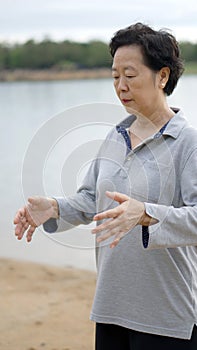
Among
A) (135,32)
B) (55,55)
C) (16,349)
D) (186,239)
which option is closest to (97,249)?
(186,239)

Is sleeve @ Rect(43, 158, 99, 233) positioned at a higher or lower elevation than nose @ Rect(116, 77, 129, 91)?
lower

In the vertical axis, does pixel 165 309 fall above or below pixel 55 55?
above

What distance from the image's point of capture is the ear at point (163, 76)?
2364 mm

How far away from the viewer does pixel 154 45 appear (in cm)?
233

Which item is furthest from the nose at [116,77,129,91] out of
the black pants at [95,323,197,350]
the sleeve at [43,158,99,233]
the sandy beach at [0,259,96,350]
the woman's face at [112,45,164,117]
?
the sandy beach at [0,259,96,350]

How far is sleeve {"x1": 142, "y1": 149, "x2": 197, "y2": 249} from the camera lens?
83.8 inches

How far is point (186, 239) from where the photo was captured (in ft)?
7.18

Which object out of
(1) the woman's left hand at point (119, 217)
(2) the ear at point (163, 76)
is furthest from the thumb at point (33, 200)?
(2) the ear at point (163, 76)

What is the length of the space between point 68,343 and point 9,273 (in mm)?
2161

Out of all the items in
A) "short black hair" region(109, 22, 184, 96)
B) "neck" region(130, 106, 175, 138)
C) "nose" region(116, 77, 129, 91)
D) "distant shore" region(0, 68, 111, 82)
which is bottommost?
"distant shore" region(0, 68, 111, 82)

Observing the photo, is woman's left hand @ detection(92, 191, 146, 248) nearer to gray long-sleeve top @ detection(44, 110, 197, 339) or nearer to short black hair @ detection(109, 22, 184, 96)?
gray long-sleeve top @ detection(44, 110, 197, 339)

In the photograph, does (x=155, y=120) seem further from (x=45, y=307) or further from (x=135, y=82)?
(x=45, y=307)

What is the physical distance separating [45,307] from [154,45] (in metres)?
3.32

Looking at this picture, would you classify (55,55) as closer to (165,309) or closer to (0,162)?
(0,162)
